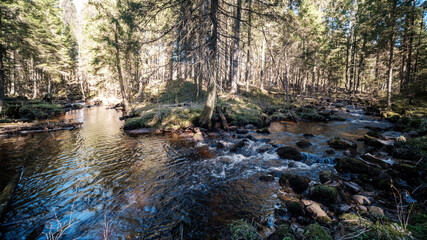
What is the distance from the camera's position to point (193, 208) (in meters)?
4.85

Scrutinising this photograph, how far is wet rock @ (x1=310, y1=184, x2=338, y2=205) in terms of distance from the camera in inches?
191

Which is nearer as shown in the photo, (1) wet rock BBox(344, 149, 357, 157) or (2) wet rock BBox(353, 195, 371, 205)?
(2) wet rock BBox(353, 195, 371, 205)

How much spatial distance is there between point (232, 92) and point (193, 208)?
17.0 metres

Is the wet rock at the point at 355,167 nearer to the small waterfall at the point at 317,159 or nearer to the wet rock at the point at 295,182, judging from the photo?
the small waterfall at the point at 317,159

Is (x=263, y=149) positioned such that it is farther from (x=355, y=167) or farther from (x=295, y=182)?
(x=355, y=167)

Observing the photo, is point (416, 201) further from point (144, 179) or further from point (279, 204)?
point (144, 179)

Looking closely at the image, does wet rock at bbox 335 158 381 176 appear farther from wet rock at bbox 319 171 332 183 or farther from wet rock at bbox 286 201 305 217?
wet rock at bbox 286 201 305 217

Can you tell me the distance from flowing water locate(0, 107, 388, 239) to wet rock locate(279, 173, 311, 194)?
0.46 meters

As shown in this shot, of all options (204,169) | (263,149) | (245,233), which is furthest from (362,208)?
(204,169)

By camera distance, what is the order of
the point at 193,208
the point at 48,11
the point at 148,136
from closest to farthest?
the point at 193,208
the point at 148,136
the point at 48,11

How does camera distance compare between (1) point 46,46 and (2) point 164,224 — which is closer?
(2) point 164,224

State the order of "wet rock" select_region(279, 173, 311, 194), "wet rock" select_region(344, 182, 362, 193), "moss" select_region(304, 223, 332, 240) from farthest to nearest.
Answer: "wet rock" select_region(279, 173, 311, 194)
"wet rock" select_region(344, 182, 362, 193)
"moss" select_region(304, 223, 332, 240)

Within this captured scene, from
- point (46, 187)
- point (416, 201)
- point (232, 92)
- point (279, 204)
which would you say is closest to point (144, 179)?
point (46, 187)

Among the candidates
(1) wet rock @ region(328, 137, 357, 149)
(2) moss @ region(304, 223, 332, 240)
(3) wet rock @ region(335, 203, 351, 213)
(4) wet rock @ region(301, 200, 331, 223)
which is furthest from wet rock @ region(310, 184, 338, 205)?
(1) wet rock @ region(328, 137, 357, 149)
